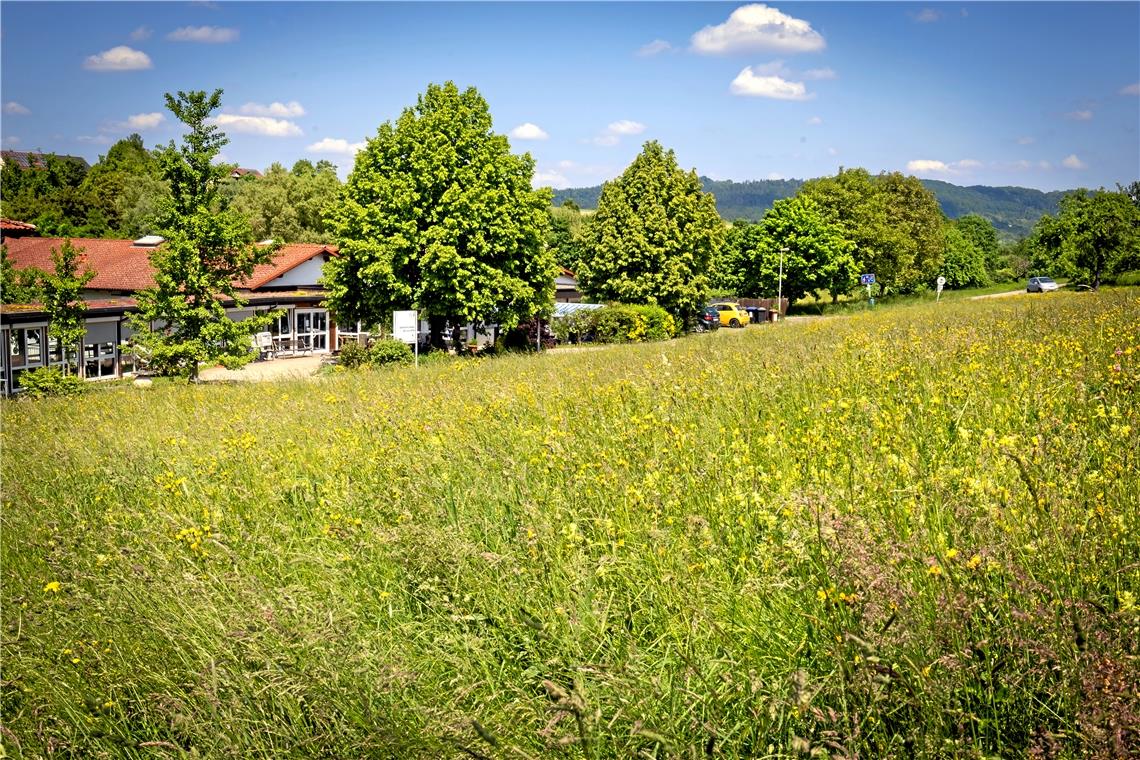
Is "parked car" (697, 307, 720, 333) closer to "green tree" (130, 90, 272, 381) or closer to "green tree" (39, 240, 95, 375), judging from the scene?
"green tree" (130, 90, 272, 381)

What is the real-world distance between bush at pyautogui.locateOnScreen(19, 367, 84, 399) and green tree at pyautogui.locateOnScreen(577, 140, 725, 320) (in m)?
30.6

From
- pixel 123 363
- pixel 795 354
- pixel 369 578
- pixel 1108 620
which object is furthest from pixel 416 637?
pixel 123 363

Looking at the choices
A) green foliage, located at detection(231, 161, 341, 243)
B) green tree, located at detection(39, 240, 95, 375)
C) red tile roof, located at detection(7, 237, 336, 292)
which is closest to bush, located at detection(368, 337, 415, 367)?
red tile roof, located at detection(7, 237, 336, 292)

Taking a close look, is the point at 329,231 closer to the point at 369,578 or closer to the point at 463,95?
the point at 463,95

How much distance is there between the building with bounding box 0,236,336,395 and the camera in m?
30.5

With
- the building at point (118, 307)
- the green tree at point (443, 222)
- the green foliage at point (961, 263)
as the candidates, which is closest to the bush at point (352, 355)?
the green tree at point (443, 222)

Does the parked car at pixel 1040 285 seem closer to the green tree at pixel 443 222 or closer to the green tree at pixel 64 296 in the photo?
the green tree at pixel 443 222

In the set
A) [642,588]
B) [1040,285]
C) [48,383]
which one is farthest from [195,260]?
[1040,285]

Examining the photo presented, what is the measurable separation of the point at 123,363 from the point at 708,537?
39.0m

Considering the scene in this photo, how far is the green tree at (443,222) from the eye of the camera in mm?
31438

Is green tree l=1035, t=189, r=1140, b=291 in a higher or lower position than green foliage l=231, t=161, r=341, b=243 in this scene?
lower

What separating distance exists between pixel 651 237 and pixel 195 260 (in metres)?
28.2

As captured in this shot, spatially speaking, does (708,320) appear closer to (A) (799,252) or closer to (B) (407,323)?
(A) (799,252)

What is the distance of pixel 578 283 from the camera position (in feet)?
165
